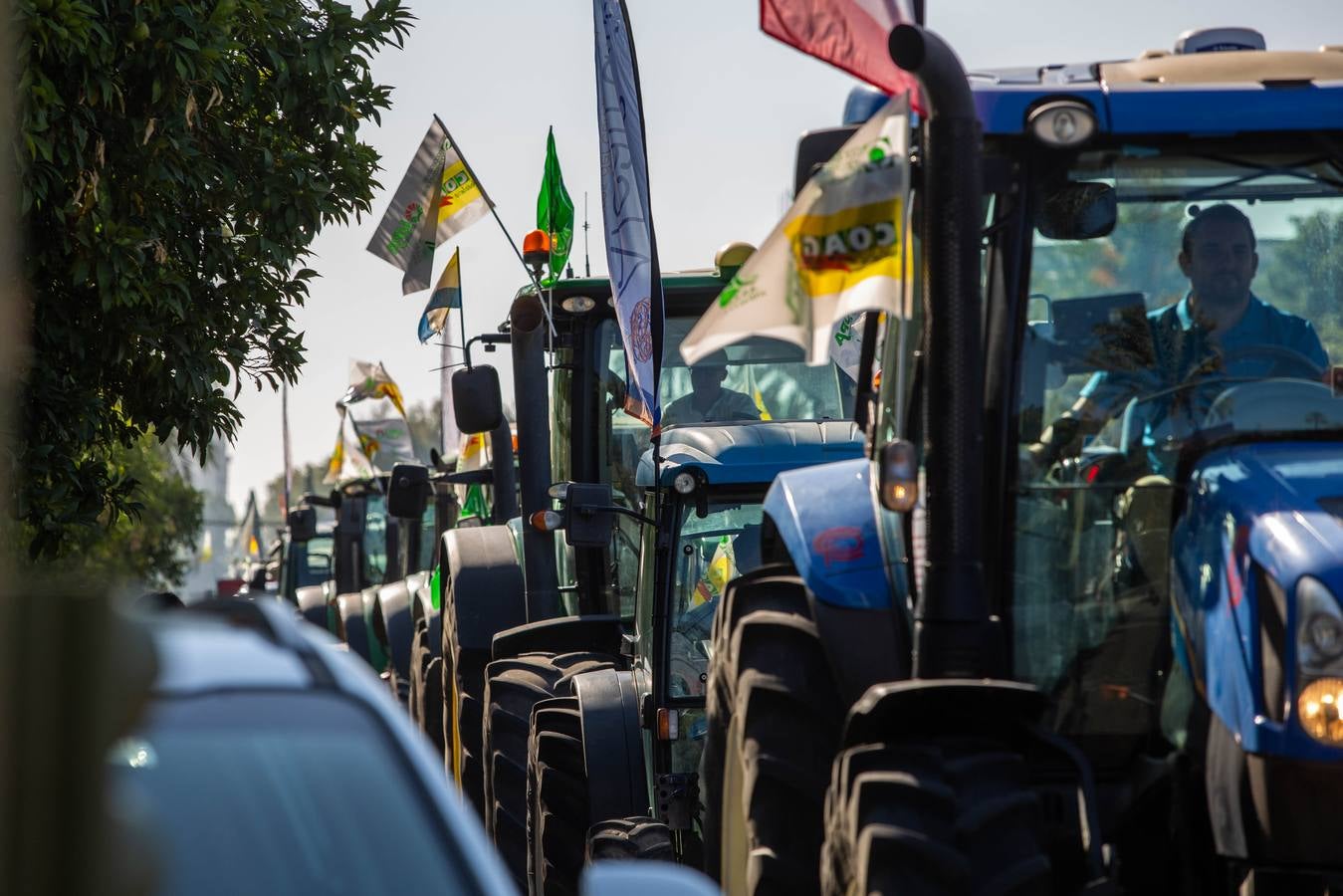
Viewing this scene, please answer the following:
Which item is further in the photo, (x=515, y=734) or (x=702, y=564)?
(x=515, y=734)

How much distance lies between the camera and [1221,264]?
14.6 ft

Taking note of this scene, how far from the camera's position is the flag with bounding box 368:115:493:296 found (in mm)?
12594

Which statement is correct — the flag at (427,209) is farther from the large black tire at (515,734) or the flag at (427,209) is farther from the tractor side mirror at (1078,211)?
the tractor side mirror at (1078,211)

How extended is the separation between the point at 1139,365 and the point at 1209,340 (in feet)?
0.53

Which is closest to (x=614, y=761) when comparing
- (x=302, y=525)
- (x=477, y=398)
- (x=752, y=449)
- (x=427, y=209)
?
(x=752, y=449)

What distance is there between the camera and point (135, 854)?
2682mm

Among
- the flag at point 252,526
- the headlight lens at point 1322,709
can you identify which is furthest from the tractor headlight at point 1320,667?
the flag at point 252,526

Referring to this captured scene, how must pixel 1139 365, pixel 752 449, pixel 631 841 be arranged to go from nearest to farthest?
pixel 1139 365
pixel 631 841
pixel 752 449

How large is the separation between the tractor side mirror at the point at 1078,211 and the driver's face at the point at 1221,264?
198 millimetres

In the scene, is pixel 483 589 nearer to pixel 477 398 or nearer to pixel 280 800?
pixel 477 398

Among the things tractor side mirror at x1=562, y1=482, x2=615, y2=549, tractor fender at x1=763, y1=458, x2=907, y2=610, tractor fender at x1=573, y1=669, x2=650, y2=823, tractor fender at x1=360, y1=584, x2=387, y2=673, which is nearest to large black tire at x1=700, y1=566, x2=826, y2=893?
tractor fender at x1=763, y1=458, x2=907, y2=610

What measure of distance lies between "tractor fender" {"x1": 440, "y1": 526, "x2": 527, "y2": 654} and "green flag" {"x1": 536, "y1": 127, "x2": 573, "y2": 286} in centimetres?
165

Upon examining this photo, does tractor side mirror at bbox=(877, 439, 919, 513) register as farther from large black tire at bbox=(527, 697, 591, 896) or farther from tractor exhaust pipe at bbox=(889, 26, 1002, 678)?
large black tire at bbox=(527, 697, 591, 896)

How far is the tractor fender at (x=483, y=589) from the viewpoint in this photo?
376 inches
